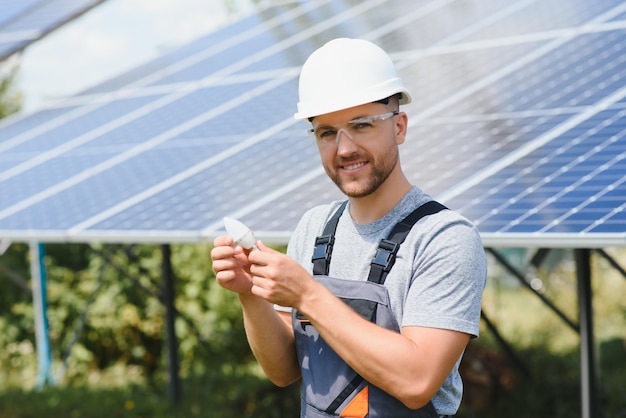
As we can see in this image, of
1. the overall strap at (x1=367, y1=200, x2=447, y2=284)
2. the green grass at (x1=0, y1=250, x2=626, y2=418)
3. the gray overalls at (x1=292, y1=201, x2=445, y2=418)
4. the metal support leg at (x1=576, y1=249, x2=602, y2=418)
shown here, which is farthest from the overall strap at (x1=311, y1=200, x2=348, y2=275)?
the green grass at (x1=0, y1=250, x2=626, y2=418)

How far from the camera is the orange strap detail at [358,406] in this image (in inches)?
93.0

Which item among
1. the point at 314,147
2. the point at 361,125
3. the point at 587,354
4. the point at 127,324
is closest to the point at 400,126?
the point at 361,125

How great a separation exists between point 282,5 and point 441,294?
8.49m

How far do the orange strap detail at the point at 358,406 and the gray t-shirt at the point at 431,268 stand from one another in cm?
19

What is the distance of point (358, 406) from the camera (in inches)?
93.7

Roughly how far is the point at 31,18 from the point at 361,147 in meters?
8.41

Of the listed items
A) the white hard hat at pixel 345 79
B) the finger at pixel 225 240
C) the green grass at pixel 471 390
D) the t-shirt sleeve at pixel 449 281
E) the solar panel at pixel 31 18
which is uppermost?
the solar panel at pixel 31 18

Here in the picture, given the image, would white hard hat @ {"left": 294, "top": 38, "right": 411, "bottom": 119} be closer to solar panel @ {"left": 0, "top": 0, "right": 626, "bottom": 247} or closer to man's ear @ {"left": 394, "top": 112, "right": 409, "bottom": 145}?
man's ear @ {"left": 394, "top": 112, "right": 409, "bottom": 145}

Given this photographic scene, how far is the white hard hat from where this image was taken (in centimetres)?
Result: 235

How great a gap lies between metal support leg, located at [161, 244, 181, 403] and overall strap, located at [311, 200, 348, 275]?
18.0 feet

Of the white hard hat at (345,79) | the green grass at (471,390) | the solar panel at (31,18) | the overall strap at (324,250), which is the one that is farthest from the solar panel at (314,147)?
the green grass at (471,390)

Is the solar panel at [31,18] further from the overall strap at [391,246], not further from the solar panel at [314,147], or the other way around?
the overall strap at [391,246]

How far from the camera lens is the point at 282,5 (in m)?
10.3

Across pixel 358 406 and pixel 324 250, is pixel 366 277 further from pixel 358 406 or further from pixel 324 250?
pixel 358 406
